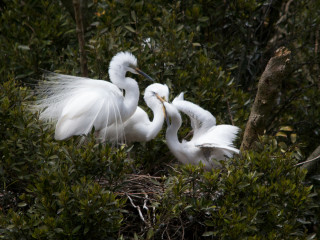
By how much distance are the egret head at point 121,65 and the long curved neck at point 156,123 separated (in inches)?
15.5

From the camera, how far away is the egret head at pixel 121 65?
4.36 m

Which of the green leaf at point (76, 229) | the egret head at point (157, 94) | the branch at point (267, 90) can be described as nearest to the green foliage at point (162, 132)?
the green leaf at point (76, 229)

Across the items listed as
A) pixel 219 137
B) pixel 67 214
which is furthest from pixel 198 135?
pixel 67 214

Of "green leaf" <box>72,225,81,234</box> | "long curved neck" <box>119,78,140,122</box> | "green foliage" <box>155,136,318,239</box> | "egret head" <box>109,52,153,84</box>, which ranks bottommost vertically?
"green leaf" <box>72,225,81,234</box>

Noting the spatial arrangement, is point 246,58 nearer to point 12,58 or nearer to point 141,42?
point 141,42

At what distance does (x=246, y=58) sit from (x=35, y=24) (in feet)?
7.09

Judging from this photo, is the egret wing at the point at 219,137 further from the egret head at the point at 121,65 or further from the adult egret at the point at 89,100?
the egret head at the point at 121,65

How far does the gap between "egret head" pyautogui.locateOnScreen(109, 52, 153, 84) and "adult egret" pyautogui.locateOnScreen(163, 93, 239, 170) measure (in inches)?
16.5

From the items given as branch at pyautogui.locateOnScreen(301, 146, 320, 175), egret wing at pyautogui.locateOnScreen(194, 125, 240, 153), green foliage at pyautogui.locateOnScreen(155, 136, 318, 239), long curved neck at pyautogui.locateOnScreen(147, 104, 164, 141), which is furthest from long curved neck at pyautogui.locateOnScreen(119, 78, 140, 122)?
branch at pyautogui.locateOnScreen(301, 146, 320, 175)

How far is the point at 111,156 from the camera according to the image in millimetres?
3162

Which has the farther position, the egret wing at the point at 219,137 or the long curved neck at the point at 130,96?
the long curved neck at the point at 130,96

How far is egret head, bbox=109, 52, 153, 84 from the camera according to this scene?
14.3ft

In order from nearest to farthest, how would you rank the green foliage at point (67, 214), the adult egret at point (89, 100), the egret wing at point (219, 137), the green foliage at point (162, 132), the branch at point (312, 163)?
1. the green foliage at point (67, 214)
2. the green foliage at point (162, 132)
3. the branch at point (312, 163)
4. the egret wing at point (219, 137)
5. the adult egret at point (89, 100)

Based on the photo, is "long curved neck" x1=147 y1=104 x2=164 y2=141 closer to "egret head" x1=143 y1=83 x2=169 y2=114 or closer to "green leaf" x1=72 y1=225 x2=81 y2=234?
"egret head" x1=143 y1=83 x2=169 y2=114
